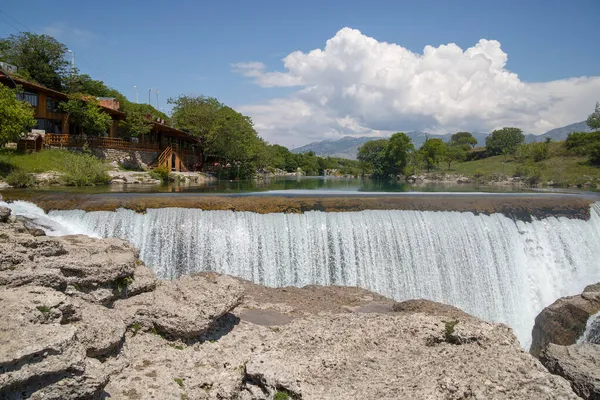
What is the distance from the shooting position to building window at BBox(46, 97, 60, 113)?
35.6 m

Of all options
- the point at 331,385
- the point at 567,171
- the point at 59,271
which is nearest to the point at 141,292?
the point at 59,271

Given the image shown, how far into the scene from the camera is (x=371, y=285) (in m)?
14.3

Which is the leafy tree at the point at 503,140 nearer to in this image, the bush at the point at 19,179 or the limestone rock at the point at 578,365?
the bush at the point at 19,179

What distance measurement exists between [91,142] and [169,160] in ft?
25.2

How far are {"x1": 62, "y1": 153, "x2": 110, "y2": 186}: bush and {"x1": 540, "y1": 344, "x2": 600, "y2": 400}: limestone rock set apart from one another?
26137mm

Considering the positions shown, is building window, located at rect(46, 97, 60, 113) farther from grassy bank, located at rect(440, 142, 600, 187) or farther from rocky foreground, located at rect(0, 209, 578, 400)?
grassy bank, located at rect(440, 142, 600, 187)

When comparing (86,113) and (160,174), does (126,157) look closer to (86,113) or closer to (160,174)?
(160,174)

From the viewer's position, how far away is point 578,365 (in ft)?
20.5

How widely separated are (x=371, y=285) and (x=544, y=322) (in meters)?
4.90

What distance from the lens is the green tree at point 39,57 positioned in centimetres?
4334

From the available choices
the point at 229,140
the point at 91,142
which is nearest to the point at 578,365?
the point at 91,142

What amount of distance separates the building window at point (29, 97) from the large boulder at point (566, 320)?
3638 cm

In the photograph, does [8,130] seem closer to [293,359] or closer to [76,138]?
[76,138]

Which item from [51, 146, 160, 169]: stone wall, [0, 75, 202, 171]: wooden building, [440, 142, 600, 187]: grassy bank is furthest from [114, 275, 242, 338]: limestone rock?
[440, 142, 600, 187]: grassy bank
